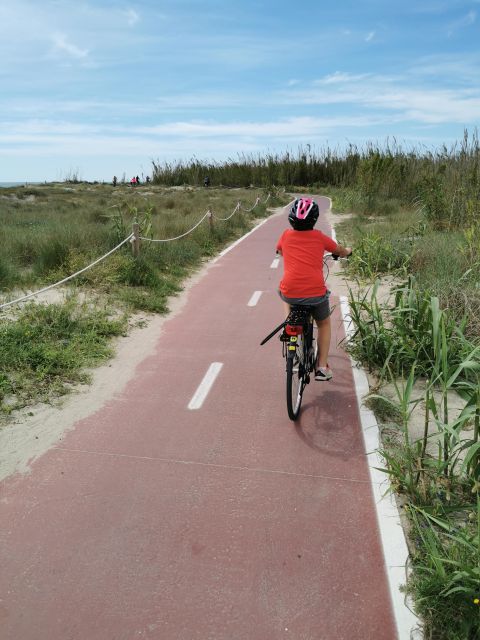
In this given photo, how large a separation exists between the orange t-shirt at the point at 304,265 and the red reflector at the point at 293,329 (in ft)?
1.09

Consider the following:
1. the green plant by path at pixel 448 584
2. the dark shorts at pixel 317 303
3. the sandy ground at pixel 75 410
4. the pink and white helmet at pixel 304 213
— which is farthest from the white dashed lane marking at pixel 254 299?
Result: the green plant by path at pixel 448 584

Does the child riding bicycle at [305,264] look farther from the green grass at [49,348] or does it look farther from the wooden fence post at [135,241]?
the wooden fence post at [135,241]

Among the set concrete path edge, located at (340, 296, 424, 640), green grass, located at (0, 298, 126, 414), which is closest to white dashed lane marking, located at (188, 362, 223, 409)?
green grass, located at (0, 298, 126, 414)

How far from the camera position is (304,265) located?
17.6 ft

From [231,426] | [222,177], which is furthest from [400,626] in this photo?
[222,177]

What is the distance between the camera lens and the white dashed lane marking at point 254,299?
9953 mm

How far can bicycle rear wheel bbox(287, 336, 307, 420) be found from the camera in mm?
5043

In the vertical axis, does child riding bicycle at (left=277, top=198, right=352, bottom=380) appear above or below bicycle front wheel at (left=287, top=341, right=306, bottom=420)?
above

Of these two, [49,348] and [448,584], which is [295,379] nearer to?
[448,584]

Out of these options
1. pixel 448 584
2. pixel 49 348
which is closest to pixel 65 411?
pixel 49 348

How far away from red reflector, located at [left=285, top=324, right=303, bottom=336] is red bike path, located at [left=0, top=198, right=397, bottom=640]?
2.79 ft

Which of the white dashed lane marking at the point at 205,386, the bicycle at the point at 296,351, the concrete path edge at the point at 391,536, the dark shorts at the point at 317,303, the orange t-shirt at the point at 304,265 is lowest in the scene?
the concrete path edge at the point at 391,536

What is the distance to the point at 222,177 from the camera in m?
51.5

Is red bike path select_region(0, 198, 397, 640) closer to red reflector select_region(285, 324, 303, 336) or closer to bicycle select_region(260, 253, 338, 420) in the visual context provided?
bicycle select_region(260, 253, 338, 420)
